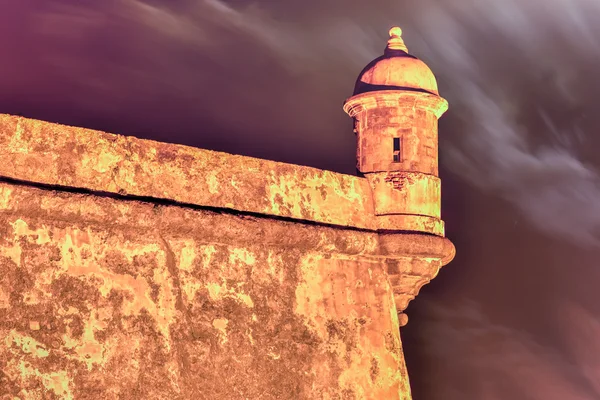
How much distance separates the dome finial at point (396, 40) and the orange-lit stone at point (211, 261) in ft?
1.74

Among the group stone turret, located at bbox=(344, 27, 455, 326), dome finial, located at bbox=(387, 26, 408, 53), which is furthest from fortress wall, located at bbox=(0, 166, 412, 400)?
dome finial, located at bbox=(387, 26, 408, 53)

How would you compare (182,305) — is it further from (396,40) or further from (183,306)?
(396,40)

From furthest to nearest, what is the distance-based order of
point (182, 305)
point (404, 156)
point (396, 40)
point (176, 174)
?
point (396, 40)
point (404, 156)
point (176, 174)
point (182, 305)

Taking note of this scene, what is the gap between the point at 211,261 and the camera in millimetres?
8656

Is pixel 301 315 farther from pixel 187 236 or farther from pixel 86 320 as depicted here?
pixel 86 320

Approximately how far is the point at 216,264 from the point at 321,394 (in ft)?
4.82

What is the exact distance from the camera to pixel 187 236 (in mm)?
8531

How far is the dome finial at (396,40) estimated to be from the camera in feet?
36.1

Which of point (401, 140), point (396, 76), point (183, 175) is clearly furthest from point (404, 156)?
point (183, 175)

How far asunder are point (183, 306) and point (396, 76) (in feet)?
11.7

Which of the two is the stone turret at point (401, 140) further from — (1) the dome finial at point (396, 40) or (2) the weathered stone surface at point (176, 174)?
(1) the dome finial at point (396, 40)

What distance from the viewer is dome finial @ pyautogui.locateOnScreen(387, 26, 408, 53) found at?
11.0 meters

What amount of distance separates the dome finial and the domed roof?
251mm

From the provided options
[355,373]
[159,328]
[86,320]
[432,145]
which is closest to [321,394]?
[355,373]
